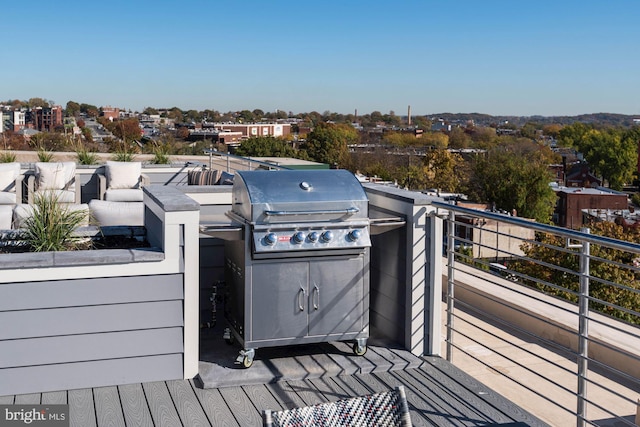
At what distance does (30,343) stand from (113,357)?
0.37 metres

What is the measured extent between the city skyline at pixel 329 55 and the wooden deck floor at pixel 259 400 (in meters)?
30.5

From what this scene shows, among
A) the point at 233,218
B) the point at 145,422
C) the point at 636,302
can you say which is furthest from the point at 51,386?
the point at 636,302

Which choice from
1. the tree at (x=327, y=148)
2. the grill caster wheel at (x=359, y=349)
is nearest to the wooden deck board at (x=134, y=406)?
the grill caster wheel at (x=359, y=349)

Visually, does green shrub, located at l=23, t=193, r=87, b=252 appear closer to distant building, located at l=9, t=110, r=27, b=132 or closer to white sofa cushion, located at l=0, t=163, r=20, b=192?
white sofa cushion, located at l=0, t=163, r=20, b=192

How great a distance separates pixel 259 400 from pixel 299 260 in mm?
727

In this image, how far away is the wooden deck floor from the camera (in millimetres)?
3012

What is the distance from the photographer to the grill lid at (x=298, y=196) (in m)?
3.49

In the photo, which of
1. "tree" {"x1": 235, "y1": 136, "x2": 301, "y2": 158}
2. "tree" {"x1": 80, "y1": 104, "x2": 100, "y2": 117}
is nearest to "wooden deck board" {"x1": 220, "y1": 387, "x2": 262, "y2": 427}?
"tree" {"x1": 235, "y1": 136, "x2": 301, "y2": 158}

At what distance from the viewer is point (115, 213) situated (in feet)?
16.9

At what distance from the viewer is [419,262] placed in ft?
12.5

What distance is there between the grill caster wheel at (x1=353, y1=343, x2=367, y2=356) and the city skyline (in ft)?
99.9

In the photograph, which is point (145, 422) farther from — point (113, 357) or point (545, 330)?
point (545, 330)

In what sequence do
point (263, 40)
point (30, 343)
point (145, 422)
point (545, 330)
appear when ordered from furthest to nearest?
1. point (263, 40)
2. point (545, 330)
3. point (30, 343)
4. point (145, 422)

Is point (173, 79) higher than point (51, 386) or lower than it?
higher
